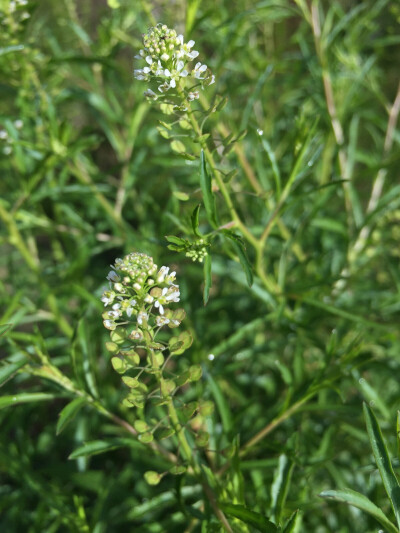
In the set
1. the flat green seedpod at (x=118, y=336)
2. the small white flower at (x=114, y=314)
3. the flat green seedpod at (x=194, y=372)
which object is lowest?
the flat green seedpod at (x=194, y=372)

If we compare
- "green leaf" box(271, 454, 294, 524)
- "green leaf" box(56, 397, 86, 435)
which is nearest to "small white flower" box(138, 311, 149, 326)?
"green leaf" box(56, 397, 86, 435)

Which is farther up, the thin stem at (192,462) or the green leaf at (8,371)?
the green leaf at (8,371)

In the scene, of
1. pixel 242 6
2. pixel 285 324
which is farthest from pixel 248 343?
pixel 242 6

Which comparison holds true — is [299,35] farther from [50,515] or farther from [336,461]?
[50,515]

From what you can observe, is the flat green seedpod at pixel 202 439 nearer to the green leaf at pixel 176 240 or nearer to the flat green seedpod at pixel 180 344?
the flat green seedpod at pixel 180 344

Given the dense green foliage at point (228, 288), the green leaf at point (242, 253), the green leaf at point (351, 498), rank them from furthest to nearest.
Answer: the dense green foliage at point (228, 288) → the green leaf at point (242, 253) → the green leaf at point (351, 498)

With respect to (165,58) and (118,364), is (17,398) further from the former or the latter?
(165,58)

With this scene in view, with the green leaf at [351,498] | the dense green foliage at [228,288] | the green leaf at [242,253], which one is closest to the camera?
the green leaf at [351,498]

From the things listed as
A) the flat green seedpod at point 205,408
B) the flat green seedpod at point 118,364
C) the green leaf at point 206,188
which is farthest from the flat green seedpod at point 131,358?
the green leaf at point 206,188
